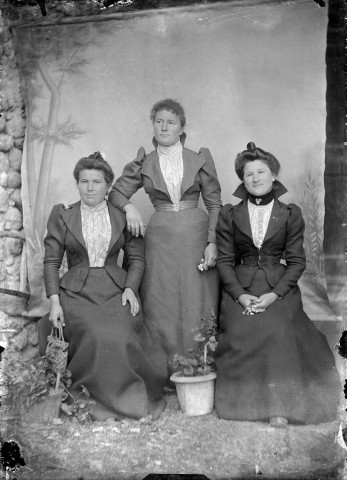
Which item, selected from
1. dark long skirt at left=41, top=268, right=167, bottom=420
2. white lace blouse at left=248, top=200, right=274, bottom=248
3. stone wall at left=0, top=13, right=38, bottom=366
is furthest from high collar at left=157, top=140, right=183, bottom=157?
stone wall at left=0, top=13, right=38, bottom=366

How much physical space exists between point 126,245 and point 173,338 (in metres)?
0.73

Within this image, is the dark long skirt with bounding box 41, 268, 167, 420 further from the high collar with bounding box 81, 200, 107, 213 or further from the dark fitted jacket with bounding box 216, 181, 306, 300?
the dark fitted jacket with bounding box 216, 181, 306, 300

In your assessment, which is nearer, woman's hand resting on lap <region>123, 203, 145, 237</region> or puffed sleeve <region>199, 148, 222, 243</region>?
woman's hand resting on lap <region>123, 203, 145, 237</region>

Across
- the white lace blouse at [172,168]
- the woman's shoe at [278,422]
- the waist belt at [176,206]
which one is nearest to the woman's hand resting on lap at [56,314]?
the waist belt at [176,206]

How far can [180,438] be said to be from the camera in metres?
4.14

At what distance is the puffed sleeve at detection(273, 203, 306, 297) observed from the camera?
4.39 meters

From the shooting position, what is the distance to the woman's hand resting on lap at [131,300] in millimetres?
4500

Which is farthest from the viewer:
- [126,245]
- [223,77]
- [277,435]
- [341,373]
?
[223,77]

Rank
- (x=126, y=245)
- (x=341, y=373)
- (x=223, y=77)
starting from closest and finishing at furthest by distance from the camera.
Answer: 1. (x=341, y=373)
2. (x=126, y=245)
3. (x=223, y=77)

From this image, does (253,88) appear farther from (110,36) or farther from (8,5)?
(8,5)

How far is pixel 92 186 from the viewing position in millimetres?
4578

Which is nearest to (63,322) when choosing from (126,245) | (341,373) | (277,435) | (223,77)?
(126,245)

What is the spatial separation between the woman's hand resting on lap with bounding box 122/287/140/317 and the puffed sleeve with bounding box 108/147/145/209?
69cm

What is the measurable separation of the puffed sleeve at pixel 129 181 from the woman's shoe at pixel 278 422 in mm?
1825
